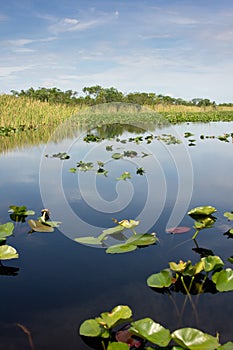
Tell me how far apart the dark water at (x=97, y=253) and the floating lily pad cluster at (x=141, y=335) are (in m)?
0.09

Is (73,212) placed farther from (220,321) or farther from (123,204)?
(220,321)

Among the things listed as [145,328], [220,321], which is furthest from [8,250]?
[220,321]

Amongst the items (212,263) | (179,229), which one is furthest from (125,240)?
(212,263)

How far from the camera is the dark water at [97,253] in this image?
4.28 feet

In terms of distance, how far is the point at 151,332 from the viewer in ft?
3.53

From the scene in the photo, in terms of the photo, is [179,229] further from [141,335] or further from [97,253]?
[141,335]

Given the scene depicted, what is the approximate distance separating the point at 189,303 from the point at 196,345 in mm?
385

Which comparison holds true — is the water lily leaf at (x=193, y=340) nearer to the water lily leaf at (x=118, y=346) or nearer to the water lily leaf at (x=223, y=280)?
the water lily leaf at (x=118, y=346)

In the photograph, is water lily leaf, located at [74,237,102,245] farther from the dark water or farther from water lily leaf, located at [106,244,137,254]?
water lily leaf, located at [106,244,137,254]

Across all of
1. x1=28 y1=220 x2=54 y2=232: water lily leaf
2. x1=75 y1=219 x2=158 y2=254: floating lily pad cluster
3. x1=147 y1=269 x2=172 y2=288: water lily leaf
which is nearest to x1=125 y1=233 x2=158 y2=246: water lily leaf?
x1=75 y1=219 x2=158 y2=254: floating lily pad cluster

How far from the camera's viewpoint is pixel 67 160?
499 centimetres

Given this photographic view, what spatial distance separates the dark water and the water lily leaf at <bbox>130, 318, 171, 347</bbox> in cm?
19

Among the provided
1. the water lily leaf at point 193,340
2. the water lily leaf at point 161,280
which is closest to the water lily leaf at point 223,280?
the water lily leaf at point 161,280

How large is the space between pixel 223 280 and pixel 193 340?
0.48 meters
